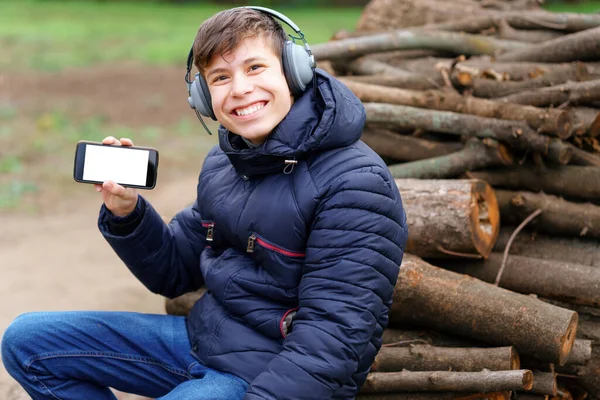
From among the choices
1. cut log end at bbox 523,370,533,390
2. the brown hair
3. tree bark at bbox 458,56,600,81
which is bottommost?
cut log end at bbox 523,370,533,390

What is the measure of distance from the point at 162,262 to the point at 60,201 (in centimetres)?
484

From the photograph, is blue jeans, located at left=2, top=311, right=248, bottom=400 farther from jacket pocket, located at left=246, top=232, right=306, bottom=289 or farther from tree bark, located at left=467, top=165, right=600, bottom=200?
tree bark, located at left=467, top=165, right=600, bottom=200

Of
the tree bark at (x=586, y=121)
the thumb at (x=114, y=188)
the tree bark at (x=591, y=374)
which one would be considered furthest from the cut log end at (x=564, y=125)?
the thumb at (x=114, y=188)

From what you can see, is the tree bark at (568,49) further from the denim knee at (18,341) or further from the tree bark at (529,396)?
the denim knee at (18,341)

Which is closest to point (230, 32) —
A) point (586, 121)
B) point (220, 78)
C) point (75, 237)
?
point (220, 78)

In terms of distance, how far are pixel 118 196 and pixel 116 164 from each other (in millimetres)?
113

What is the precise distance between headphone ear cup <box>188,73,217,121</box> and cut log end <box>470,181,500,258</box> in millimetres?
1398

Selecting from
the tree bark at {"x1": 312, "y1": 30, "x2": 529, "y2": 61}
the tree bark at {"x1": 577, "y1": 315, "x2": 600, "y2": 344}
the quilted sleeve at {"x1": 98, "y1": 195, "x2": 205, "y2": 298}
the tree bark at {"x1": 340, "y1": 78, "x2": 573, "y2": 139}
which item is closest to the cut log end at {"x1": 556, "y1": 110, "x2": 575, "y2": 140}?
the tree bark at {"x1": 340, "y1": 78, "x2": 573, "y2": 139}

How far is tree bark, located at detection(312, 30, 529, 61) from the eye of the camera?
527 cm

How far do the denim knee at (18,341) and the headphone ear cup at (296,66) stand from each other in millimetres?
1207

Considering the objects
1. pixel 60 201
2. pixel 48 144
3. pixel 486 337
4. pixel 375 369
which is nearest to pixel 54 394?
pixel 375 369

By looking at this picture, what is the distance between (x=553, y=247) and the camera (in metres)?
3.78

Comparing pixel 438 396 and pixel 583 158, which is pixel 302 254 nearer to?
pixel 438 396

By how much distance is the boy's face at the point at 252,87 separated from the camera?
96.0 inches
